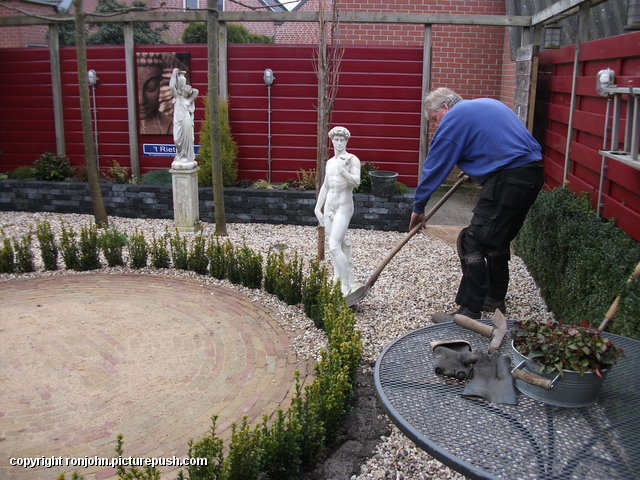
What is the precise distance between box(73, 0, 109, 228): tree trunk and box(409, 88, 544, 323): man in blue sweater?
5668 millimetres

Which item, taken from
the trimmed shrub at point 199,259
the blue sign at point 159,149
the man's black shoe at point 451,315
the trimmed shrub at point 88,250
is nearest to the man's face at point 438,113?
the man's black shoe at point 451,315

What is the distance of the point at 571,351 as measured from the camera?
7.86ft

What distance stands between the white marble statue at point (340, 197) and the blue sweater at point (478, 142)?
970 millimetres

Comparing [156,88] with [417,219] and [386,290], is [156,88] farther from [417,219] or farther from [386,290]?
[417,219]

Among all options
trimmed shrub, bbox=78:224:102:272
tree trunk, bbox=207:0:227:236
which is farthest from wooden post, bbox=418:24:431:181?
trimmed shrub, bbox=78:224:102:272

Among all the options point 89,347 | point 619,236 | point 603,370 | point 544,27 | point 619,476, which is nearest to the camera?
point 619,476


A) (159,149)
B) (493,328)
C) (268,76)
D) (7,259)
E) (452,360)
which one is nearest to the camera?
(452,360)

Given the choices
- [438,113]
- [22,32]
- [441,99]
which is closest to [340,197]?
[438,113]

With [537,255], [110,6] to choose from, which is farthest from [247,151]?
[110,6]

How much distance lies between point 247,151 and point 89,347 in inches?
236

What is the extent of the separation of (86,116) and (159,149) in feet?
6.82

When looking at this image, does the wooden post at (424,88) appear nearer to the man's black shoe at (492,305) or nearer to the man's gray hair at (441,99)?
the man's black shoe at (492,305)

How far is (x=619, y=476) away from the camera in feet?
6.72

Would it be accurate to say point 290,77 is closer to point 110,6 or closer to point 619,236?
point 619,236
